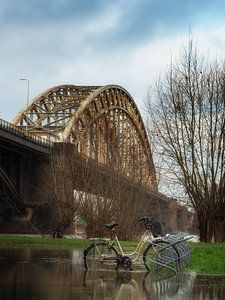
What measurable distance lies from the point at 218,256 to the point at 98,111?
58363mm

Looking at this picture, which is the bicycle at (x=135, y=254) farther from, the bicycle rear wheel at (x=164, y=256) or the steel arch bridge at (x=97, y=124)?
the steel arch bridge at (x=97, y=124)

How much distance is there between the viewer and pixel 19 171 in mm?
57594

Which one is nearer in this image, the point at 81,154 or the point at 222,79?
the point at 222,79

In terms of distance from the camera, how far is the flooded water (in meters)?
10.2

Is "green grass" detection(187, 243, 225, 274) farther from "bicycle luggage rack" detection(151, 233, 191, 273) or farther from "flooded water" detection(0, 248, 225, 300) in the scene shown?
"flooded water" detection(0, 248, 225, 300)

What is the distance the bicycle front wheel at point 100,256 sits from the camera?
1520 centimetres

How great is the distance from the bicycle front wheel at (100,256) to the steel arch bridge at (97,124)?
821 inches

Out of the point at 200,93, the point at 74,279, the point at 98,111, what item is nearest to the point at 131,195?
the point at 200,93

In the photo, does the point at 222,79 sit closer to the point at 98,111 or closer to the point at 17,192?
the point at 17,192

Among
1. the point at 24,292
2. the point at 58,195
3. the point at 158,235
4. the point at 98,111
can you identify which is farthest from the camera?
the point at 98,111

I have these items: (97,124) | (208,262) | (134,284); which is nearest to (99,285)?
(134,284)

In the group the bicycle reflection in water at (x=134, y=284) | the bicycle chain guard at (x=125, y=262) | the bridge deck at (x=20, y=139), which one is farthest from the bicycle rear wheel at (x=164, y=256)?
the bridge deck at (x=20, y=139)

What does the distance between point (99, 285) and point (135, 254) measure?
3.84 meters

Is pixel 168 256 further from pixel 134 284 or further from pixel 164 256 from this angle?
pixel 134 284
